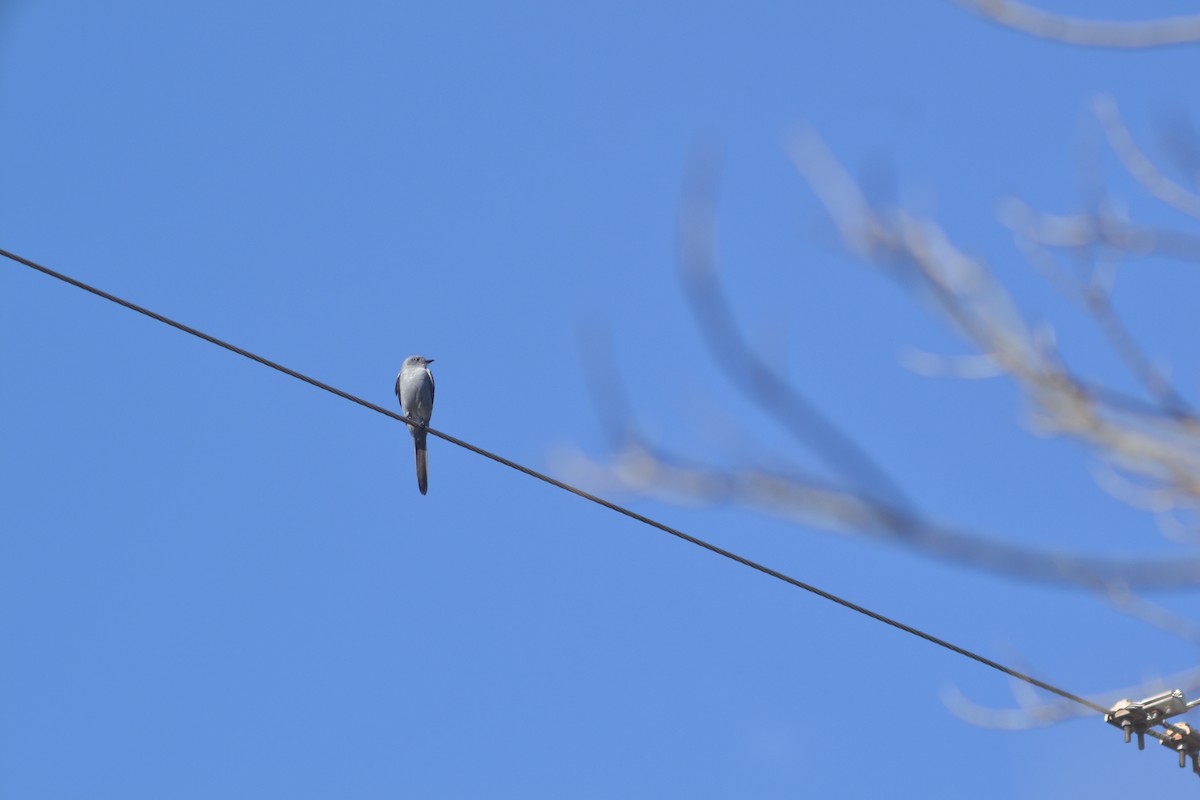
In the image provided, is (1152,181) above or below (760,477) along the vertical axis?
above

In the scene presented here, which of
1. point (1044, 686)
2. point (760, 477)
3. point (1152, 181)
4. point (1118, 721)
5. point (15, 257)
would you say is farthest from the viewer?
point (1118, 721)

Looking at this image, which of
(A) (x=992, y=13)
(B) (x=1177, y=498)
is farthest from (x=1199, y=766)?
(A) (x=992, y=13)

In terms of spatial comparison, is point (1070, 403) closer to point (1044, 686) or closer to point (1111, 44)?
point (1111, 44)

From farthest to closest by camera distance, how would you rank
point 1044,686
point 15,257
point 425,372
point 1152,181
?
point 425,372 < point 15,257 < point 1044,686 < point 1152,181

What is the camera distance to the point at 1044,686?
334cm

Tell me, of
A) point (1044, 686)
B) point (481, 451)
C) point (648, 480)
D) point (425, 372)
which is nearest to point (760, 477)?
point (648, 480)

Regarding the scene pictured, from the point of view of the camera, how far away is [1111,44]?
2.53 meters

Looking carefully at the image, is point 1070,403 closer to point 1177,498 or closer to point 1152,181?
point 1177,498

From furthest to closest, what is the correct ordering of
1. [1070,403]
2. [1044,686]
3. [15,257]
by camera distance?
[15,257] → [1044,686] → [1070,403]

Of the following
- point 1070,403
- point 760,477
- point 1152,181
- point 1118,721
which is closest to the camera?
point 760,477

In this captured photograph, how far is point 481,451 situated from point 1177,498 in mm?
4468

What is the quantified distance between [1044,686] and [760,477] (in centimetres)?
134

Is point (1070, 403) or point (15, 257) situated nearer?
point (1070, 403)

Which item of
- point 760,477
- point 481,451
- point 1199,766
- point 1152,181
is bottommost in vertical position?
point 760,477
